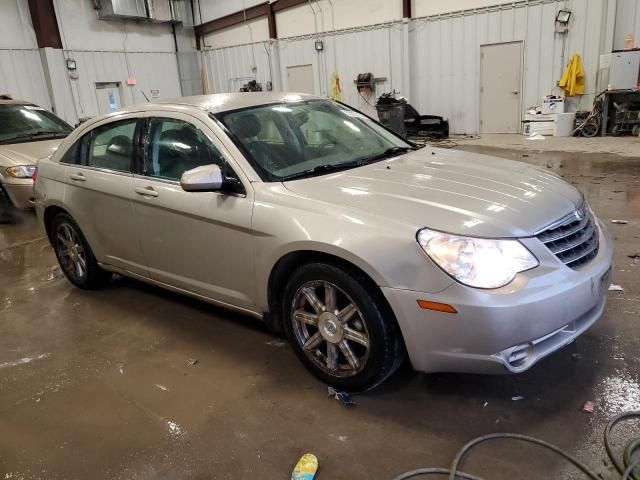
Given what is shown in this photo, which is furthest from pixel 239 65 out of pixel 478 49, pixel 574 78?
pixel 574 78

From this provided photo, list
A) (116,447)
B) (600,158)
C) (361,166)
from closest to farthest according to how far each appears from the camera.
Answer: (116,447) → (361,166) → (600,158)

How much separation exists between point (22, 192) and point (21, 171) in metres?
0.26

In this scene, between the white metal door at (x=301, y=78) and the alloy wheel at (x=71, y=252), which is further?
the white metal door at (x=301, y=78)

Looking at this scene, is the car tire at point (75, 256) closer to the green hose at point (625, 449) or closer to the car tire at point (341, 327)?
the car tire at point (341, 327)

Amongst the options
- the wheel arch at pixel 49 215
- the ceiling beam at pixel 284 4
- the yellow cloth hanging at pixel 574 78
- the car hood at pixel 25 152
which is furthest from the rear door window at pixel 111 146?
the ceiling beam at pixel 284 4

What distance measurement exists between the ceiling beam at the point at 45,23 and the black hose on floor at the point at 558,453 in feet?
50.6

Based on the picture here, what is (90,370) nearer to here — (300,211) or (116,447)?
(116,447)

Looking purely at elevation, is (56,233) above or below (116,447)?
above

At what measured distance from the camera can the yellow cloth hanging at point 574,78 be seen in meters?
10.8

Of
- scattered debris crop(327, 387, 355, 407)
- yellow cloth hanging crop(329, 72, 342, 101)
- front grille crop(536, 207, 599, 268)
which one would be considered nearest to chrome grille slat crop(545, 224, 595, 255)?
front grille crop(536, 207, 599, 268)

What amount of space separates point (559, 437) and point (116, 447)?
1944 millimetres

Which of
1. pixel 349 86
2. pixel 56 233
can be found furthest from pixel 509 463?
pixel 349 86

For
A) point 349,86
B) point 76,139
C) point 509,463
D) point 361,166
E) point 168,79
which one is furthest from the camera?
point 168,79

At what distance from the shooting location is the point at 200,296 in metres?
3.12
